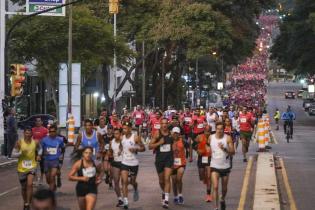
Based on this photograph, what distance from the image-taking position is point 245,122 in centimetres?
2775

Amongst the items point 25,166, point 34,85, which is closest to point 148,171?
point 25,166

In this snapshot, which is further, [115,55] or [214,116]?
[115,55]

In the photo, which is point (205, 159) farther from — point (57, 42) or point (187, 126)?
point (57, 42)

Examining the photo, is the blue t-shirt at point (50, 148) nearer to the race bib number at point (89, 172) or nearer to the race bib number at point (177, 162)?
the race bib number at point (177, 162)

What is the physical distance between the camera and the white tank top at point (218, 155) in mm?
14875

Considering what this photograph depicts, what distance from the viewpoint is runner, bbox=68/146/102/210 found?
1180 cm

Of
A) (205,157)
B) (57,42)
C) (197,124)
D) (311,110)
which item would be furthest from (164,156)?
(311,110)

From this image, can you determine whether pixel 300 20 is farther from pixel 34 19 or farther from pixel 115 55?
pixel 34 19

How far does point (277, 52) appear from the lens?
7988cm

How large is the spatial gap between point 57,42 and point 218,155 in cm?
3120

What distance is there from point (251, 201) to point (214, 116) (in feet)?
44.6

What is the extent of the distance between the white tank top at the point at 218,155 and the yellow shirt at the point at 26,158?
3.46 meters

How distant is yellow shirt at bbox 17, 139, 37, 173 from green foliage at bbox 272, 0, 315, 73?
56018 mm

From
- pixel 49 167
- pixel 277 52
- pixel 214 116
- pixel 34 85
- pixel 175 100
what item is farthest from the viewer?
pixel 277 52
